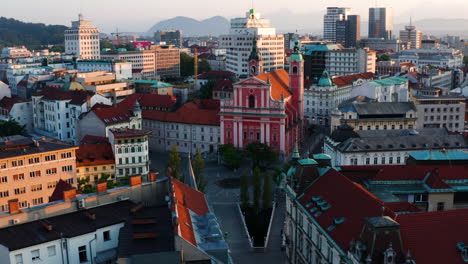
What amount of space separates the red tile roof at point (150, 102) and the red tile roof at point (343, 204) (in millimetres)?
70738

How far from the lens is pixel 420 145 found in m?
85.6

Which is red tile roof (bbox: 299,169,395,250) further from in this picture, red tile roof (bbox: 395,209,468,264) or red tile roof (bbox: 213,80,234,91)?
red tile roof (bbox: 213,80,234,91)

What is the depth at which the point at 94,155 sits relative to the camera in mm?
88438

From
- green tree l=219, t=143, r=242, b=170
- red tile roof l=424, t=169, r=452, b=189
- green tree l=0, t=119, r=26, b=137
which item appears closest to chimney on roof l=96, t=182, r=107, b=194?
red tile roof l=424, t=169, r=452, b=189

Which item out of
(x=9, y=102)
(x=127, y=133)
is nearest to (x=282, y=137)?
(x=127, y=133)

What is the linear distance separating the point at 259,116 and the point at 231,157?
11860 millimetres

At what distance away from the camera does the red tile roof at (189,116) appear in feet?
370

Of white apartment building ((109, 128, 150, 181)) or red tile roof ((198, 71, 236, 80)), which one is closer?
white apartment building ((109, 128, 150, 181))

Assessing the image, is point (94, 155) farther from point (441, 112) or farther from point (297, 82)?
point (441, 112)

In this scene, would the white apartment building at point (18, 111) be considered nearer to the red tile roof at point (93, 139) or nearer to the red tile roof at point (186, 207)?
the red tile roof at point (93, 139)

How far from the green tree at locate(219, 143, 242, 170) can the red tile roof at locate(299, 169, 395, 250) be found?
1694 inches

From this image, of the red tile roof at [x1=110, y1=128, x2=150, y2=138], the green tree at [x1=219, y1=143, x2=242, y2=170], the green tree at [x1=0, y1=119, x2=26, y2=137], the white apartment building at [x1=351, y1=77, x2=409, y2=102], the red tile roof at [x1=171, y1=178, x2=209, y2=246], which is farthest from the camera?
the white apartment building at [x1=351, y1=77, x2=409, y2=102]

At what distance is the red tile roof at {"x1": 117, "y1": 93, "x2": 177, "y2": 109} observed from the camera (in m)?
122

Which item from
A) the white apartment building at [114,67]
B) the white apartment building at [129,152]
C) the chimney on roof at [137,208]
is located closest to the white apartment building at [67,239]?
the chimney on roof at [137,208]
